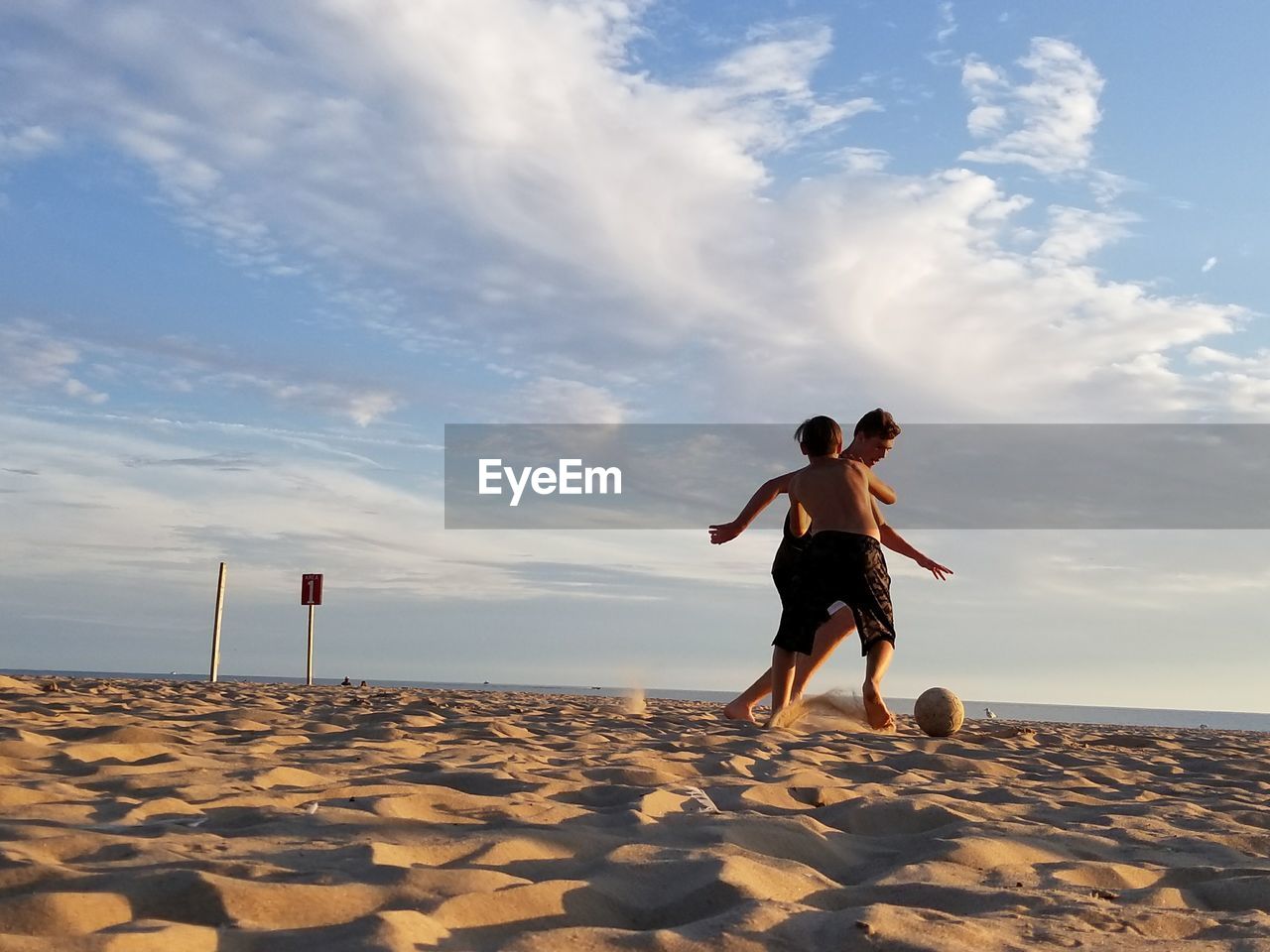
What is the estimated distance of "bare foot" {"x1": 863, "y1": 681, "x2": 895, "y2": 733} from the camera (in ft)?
20.2

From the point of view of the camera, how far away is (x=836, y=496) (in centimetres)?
609

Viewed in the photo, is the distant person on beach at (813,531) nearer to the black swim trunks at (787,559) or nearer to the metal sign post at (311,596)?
the black swim trunks at (787,559)

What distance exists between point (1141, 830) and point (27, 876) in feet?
9.87

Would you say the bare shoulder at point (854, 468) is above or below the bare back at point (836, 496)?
above

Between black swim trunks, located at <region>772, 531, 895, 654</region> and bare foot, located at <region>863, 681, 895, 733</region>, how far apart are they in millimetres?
325

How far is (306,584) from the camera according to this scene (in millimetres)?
16859

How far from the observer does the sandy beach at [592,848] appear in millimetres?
1935

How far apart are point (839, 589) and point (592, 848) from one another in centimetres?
363

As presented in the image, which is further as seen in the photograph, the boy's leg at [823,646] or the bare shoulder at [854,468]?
the boy's leg at [823,646]

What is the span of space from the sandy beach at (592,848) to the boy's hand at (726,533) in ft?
5.61

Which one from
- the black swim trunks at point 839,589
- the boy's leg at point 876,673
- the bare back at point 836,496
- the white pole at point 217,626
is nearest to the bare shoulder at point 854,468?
the bare back at point 836,496

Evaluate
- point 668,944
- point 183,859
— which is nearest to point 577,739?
point 183,859

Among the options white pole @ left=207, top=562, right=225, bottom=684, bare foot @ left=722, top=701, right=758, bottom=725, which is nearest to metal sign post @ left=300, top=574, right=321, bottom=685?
white pole @ left=207, top=562, right=225, bottom=684

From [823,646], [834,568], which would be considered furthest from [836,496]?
[823,646]
